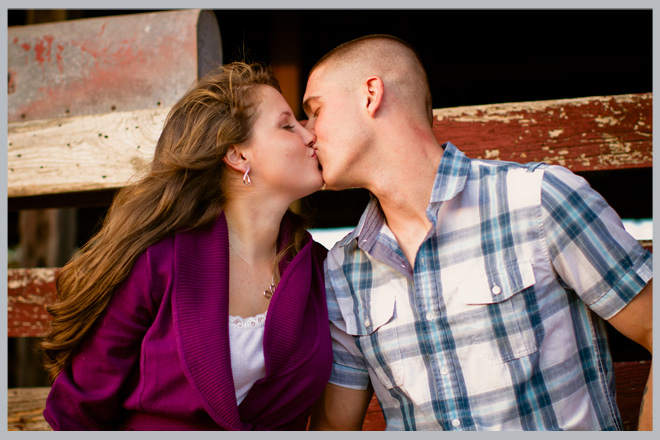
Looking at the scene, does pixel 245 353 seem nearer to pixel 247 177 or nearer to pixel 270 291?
pixel 270 291

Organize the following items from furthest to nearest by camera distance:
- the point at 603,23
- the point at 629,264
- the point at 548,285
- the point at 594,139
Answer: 1. the point at 603,23
2. the point at 594,139
3. the point at 548,285
4. the point at 629,264

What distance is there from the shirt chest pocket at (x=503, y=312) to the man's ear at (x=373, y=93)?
0.69 meters

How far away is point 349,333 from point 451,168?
651 mm

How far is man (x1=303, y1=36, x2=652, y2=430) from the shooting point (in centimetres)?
168

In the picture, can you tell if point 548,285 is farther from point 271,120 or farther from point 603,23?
point 603,23

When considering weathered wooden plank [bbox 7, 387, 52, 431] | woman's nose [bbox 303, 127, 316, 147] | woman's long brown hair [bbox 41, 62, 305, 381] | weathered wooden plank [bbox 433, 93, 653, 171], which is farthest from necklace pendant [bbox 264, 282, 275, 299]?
weathered wooden plank [bbox 7, 387, 52, 431]

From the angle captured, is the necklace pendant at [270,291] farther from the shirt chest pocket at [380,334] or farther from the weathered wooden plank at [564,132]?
the weathered wooden plank at [564,132]

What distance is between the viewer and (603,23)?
5094 mm

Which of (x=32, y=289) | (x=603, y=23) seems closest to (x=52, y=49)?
(x=32, y=289)

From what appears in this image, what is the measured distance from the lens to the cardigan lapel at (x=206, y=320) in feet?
5.51

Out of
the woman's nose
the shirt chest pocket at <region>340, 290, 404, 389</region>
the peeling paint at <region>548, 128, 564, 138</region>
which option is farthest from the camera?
the peeling paint at <region>548, 128, 564, 138</region>

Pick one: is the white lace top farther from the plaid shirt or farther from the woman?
the plaid shirt

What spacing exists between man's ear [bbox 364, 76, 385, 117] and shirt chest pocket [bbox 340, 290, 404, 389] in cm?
64

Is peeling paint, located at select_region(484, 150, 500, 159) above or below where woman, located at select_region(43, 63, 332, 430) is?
above
